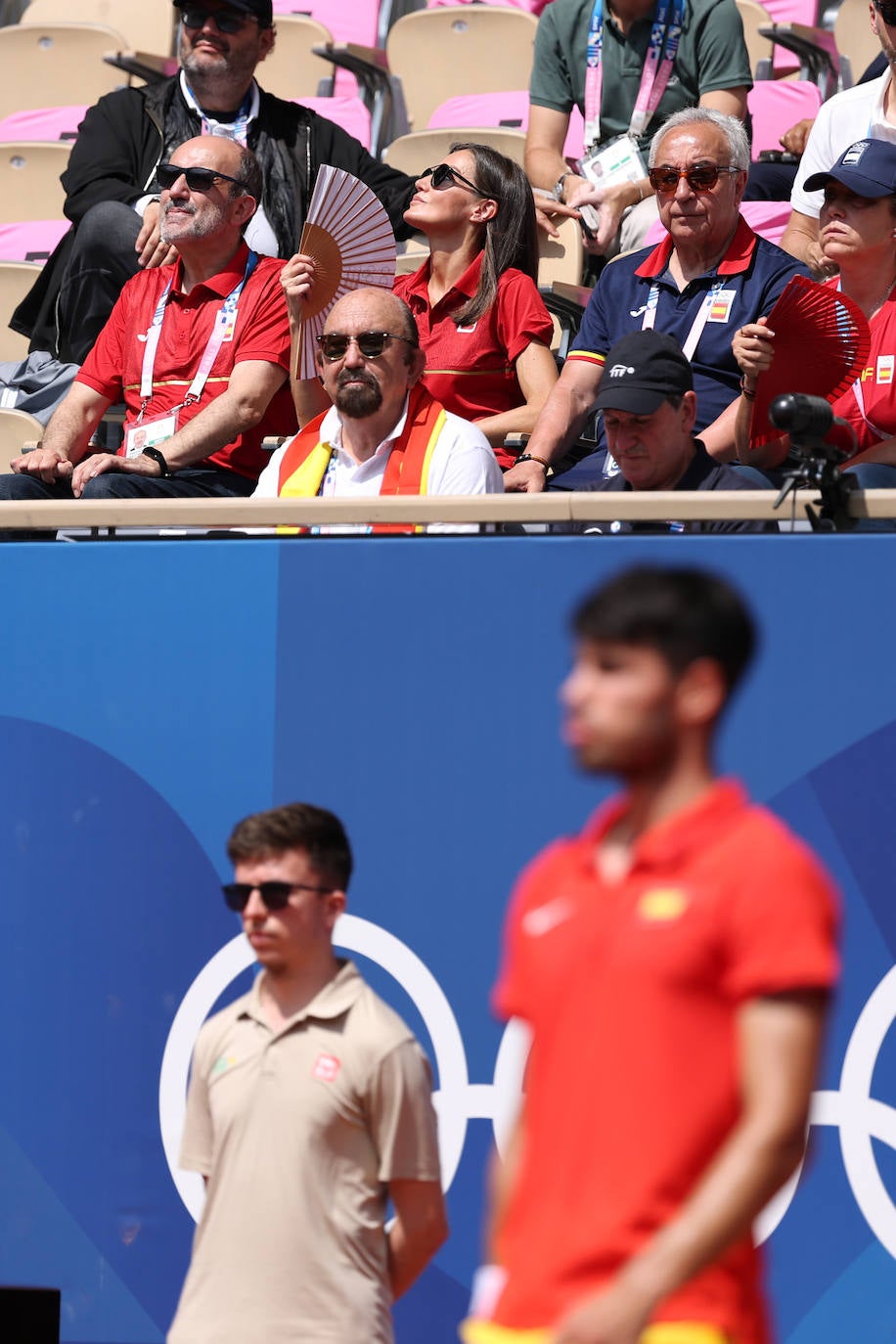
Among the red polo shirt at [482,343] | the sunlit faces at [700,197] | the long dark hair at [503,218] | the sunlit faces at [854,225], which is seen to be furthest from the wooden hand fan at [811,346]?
the long dark hair at [503,218]

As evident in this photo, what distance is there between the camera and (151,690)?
404cm

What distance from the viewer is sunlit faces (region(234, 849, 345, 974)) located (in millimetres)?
3010

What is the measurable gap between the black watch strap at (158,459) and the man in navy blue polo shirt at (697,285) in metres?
0.92

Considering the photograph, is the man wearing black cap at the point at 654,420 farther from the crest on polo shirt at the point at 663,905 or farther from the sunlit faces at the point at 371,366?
the crest on polo shirt at the point at 663,905

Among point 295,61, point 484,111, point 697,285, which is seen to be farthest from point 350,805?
point 295,61

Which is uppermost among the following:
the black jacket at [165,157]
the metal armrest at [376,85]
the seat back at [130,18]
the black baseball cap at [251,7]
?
the seat back at [130,18]

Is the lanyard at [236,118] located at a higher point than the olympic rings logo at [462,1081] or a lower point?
higher

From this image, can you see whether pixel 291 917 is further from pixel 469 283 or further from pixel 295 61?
pixel 295 61

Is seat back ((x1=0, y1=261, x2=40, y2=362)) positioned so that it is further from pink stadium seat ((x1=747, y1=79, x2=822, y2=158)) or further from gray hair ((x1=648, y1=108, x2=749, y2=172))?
gray hair ((x1=648, y1=108, x2=749, y2=172))

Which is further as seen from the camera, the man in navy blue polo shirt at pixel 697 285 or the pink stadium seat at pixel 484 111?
the pink stadium seat at pixel 484 111

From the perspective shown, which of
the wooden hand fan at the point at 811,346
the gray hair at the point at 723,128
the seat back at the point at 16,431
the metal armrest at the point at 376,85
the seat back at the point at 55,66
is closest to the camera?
the wooden hand fan at the point at 811,346

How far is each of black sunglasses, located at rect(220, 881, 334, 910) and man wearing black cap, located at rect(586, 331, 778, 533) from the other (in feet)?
4.89

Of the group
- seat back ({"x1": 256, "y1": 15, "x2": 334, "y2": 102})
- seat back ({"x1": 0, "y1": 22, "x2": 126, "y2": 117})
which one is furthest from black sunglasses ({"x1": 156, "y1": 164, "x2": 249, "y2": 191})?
seat back ({"x1": 0, "y1": 22, "x2": 126, "y2": 117})

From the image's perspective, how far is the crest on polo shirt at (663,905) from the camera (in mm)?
1789
